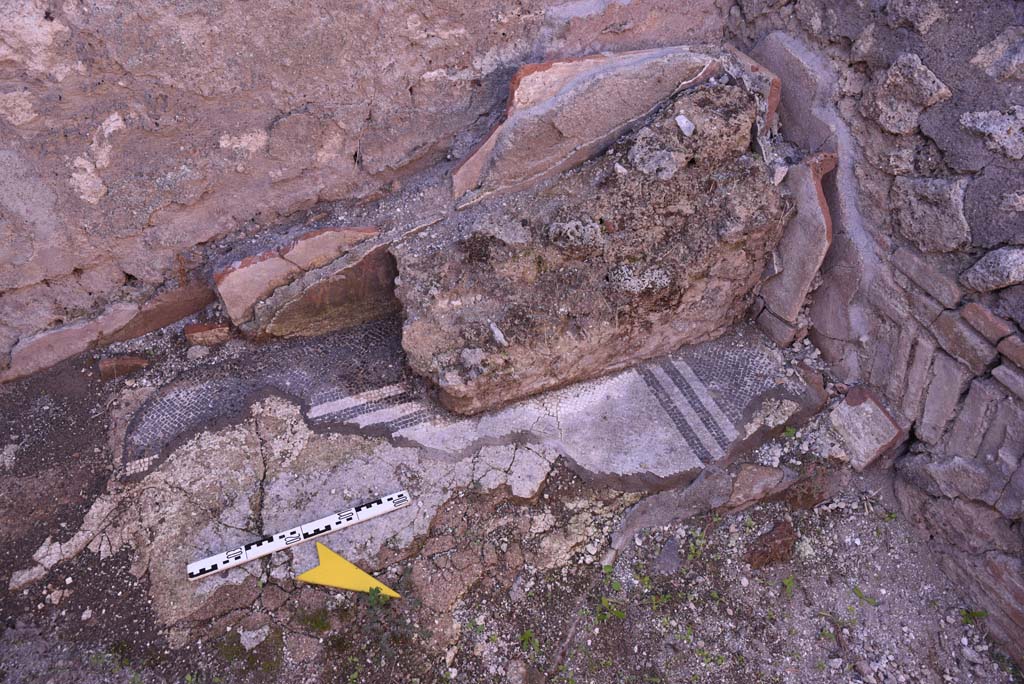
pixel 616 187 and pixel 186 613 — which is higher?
pixel 616 187

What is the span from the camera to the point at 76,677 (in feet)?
7.93

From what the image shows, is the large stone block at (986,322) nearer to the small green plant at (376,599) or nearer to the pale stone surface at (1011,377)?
the pale stone surface at (1011,377)

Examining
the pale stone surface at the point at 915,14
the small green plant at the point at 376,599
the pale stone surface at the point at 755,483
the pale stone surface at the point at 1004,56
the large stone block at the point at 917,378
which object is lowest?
the pale stone surface at the point at 755,483

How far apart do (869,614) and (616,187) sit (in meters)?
1.85

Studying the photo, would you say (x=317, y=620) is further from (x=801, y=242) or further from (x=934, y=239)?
(x=934, y=239)

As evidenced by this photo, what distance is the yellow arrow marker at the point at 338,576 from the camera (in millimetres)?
2623

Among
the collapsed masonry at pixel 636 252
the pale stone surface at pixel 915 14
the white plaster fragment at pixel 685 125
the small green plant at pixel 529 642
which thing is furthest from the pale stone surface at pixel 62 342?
the pale stone surface at pixel 915 14

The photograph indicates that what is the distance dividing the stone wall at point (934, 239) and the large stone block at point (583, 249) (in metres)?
0.32

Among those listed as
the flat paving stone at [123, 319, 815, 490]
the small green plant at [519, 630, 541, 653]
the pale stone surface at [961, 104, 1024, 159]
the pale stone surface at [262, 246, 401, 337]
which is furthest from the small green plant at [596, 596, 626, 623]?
the pale stone surface at [961, 104, 1024, 159]

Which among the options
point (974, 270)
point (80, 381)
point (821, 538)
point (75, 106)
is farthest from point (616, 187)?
point (80, 381)

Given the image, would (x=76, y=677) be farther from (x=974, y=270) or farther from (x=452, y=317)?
(x=974, y=270)

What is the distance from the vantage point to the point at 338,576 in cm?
264

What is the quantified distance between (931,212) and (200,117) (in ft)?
8.91

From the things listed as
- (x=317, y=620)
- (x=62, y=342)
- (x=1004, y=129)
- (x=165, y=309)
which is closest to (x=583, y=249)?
(x=1004, y=129)
